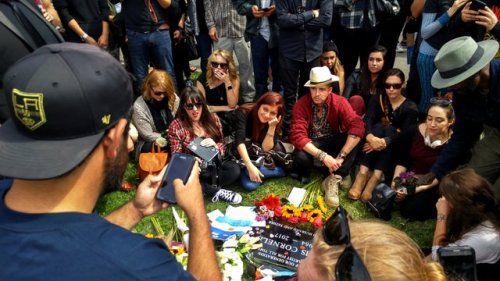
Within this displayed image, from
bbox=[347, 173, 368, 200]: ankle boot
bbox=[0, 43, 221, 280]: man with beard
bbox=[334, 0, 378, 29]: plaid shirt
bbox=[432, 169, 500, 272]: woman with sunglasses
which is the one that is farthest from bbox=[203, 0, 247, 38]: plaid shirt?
bbox=[0, 43, 221, 280]: man with beard

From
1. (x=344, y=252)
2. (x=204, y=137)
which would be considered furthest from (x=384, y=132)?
(x=344, y=252)

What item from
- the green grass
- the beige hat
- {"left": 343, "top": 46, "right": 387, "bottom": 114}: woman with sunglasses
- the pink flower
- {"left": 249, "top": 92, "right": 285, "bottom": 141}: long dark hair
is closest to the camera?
the pink flower

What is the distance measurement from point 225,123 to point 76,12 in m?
2.57

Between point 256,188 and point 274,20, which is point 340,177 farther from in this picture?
point 274,20

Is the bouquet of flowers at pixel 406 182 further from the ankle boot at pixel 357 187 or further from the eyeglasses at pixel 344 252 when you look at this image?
the eyeglasses at pixel 344 252

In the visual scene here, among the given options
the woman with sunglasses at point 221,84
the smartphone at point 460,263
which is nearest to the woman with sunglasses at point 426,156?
the woman with sunglasses at point 221,84

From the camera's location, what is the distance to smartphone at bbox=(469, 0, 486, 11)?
4.08 metres

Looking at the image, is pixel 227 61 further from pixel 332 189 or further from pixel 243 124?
pixel 332 189

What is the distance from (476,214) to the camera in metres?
3.01

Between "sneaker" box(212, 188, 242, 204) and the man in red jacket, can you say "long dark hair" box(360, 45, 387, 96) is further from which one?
"sneaker" box(212, 188, 242, 204)

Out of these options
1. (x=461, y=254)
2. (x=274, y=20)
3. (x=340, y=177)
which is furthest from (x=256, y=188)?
(x=461, y=254)

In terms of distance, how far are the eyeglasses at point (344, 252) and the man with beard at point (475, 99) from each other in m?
2.40

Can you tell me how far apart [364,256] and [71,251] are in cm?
81

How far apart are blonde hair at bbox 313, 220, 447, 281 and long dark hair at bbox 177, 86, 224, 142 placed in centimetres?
323
